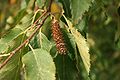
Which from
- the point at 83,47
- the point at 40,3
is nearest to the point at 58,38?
the point at 83,47

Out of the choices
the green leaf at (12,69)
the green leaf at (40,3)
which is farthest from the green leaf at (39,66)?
the green leaf at (40,3)

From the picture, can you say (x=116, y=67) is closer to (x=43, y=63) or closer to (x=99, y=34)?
(x=99, y=34)

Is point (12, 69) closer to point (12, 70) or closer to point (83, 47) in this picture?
point (12, 70)

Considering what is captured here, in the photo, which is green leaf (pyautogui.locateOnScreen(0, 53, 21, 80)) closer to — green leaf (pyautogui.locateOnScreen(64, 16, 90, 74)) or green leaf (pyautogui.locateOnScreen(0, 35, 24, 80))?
green leaf (pyautogui.locateOnScreen(0, 35, 24, 80))

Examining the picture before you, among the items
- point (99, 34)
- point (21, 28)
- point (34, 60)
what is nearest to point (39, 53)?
point (34, 60)

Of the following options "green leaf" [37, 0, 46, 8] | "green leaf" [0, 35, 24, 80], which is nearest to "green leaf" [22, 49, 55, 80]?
"green leaf" [0, 35, 24, 80]

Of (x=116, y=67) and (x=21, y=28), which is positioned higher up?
(x=21, y=28)
